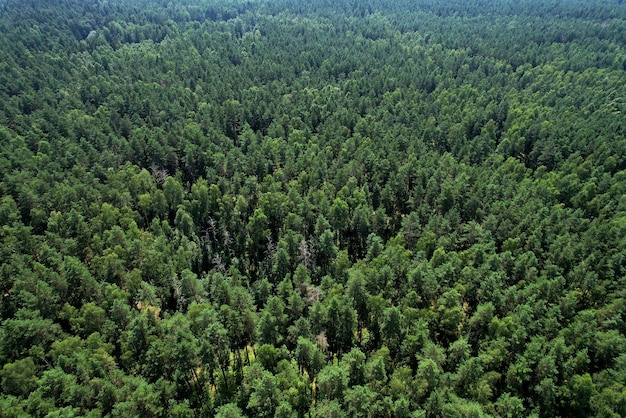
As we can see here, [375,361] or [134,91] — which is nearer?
[375,361]

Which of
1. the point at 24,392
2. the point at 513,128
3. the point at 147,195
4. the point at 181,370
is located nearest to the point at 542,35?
the point at 513,128

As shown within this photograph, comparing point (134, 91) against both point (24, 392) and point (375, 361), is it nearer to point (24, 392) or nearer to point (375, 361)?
point (24, 392)

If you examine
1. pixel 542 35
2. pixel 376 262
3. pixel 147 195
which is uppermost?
pixel 542 35

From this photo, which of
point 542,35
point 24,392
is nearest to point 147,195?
point 24,392

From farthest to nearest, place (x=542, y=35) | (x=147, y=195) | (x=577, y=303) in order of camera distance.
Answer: (x=542, y=35) → (x=147, y=195) → (x=577, y=303)

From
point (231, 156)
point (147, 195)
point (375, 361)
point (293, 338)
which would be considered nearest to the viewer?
point (375, 361)

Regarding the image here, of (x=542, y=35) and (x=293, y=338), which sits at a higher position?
(x=542, y=35)
